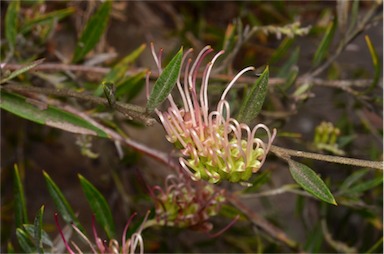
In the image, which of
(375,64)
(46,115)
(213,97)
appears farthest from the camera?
(213,97)

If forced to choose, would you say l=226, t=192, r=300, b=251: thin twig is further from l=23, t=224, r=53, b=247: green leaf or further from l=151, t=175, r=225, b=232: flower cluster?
l=23, t=224, r=53, b=247: green leaf

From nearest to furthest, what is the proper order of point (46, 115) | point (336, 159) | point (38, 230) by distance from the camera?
point (336, 159) → point (38, 230) → point (46, 115)

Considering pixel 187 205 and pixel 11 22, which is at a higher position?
pixel 11 22

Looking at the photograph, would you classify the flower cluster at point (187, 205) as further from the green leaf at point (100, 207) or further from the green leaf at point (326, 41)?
the green leaf at point (326, 41)

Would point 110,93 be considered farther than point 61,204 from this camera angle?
No

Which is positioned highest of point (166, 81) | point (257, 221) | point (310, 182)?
point (166, 81)

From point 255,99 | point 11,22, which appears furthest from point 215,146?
point 11,22

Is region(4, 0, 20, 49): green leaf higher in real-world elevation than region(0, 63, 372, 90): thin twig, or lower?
higher

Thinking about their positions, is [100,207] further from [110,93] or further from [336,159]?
[336,159]

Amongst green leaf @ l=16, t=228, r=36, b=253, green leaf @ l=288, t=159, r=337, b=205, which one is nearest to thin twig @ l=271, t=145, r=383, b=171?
green leaf @ l=288, t=159, r=337, b=205
